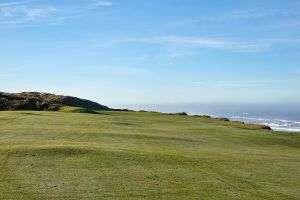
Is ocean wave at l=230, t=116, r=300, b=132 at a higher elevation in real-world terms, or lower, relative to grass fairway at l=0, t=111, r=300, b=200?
higher

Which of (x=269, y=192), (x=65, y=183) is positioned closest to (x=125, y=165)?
(x=65, y=183)

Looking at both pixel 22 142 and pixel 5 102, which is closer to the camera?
pixel 22 142

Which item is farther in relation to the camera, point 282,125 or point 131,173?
point 282,125

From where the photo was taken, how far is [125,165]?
78.5ft

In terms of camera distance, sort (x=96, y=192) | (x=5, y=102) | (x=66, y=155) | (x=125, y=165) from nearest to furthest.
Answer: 1. (x=96, y=192)
2. (x=125, y=165)
3. (x=66, y=155)
4. (x=5, y=102)

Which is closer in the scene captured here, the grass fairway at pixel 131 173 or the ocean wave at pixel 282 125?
the grass fairway at pixel 131 173

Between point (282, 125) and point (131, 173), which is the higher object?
point (282, 125)

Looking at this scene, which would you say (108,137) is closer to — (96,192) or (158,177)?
(158,177)

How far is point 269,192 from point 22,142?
17.4 m

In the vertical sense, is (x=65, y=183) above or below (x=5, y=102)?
below

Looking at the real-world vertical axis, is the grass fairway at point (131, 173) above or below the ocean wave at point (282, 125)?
below

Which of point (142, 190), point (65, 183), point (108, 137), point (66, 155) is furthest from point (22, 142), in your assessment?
point (142, 190)

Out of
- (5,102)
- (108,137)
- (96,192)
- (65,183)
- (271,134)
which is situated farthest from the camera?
(5,102)

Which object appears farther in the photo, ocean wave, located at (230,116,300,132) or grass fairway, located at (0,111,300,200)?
ocean wave, located at (230,116,300,132)
